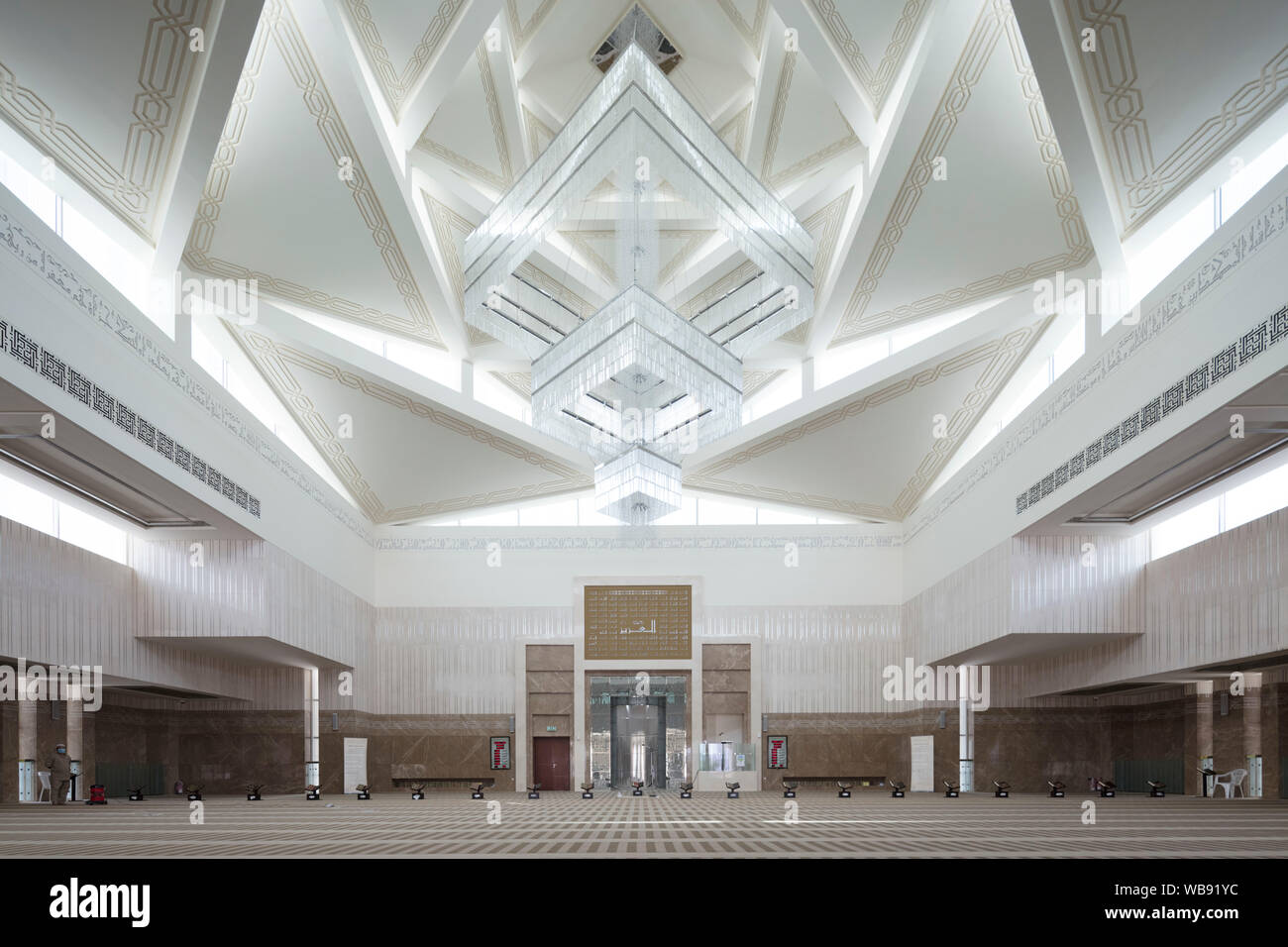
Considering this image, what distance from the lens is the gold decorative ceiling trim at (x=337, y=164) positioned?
36.5ft

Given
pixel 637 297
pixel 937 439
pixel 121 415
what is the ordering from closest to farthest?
pixel 121 415, pixel 637 297, pixel 937 439

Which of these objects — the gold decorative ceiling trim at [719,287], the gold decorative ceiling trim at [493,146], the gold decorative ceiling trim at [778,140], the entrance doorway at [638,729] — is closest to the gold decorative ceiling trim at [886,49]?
the gold decorative ceiling trim at [778,140]

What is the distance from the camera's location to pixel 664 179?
15336 mm

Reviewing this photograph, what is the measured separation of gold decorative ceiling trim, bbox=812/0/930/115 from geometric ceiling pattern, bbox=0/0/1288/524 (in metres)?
0.04

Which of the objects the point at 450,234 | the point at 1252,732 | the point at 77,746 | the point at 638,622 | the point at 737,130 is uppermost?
the point at 737,130

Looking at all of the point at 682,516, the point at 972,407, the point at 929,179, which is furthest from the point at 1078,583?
the point at 682,516

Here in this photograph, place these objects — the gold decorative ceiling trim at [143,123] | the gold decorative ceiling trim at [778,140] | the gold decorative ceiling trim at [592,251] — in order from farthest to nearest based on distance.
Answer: the gold decorative ceiling trim at [592,251]
the gold decorative ceiling trim at [778,140]
the gold decorative ceiling trim at [143,123]

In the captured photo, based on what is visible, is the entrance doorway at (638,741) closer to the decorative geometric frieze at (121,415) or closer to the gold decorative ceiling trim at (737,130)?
the decorative geometric frieze at (121,415)

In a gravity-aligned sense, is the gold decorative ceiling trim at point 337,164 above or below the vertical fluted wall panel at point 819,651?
above

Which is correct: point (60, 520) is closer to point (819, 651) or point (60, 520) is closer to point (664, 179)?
point (664, 179)

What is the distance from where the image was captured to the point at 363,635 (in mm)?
20344

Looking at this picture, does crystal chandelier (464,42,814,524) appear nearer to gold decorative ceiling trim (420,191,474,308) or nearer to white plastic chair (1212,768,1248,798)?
gold decorative ceiling trim (420,191,474,308)

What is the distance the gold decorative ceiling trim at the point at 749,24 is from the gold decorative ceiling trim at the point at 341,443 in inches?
257

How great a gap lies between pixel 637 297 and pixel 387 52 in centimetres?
357
